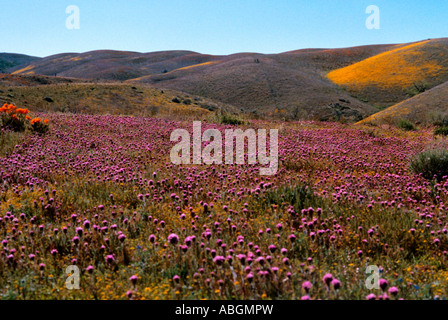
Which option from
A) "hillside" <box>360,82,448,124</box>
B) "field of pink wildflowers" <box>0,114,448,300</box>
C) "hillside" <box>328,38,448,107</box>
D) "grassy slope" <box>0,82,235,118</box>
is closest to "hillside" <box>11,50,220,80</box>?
"grassy slope" <box>0,82,235,118</box>

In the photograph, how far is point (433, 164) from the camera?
6.98 metres

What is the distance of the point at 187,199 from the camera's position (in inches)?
205

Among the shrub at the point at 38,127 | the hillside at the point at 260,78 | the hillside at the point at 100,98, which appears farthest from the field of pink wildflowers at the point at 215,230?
the hillside at the point at 100,98

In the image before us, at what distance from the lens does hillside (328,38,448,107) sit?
192 feet

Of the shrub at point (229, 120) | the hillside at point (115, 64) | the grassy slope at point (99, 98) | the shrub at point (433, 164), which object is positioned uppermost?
the hillside at point (115, 64)

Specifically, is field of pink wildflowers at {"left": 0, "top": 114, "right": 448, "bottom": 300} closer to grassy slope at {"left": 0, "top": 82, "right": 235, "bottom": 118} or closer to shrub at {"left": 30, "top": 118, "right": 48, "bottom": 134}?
shrub at {"left": 30, "top": 118, "right": 48, "bottom": 134}

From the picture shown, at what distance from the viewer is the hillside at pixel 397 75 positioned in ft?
192

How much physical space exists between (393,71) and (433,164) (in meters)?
71.2

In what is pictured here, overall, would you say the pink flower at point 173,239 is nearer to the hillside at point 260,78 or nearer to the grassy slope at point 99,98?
the hillside at point 260,78

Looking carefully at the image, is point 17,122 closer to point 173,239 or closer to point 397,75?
point 173,239

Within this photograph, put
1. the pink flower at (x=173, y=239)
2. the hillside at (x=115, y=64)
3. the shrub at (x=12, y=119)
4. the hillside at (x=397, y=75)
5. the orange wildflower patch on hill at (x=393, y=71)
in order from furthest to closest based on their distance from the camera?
1. the hillside at (x=115, y=64)
2. the orange wildflower patch on hill at (x=393, y=71)
3. the hillside at (x=397, y=75)
4. the shrub at (x=12, y=119)
5. the pink flower at (x=173, y=239)

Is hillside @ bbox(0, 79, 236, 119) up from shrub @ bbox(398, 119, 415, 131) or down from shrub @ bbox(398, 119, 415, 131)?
up

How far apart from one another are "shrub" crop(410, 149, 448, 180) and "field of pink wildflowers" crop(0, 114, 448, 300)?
0.84 ft
